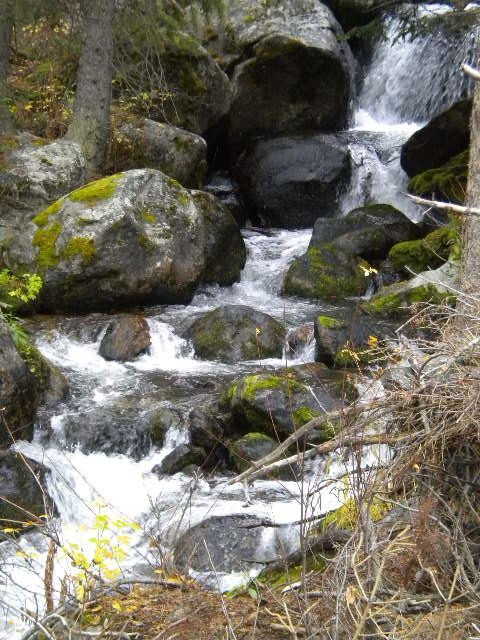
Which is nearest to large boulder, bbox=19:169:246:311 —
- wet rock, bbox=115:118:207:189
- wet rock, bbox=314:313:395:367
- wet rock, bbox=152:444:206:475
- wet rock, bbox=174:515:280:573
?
wet rock, bbox=115:118:207:189

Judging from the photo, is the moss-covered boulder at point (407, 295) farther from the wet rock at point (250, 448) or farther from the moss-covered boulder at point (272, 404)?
the wet rock at point (250, 448)

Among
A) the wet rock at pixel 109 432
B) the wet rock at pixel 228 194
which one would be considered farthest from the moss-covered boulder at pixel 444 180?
the wet rock at pixel 109 432

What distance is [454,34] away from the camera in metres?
15.4

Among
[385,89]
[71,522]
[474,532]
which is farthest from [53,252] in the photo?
[385,89]

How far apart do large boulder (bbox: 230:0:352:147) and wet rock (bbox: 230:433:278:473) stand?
10.1 meters

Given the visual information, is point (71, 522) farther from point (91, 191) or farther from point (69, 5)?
point (69, 5)

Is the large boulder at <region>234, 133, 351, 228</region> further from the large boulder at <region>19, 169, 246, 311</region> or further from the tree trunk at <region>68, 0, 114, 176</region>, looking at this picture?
the large boulder at <region>19, 169, 246, 311</region>

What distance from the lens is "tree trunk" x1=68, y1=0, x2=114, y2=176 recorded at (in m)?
11.5

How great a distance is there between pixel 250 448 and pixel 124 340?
296 centimetres

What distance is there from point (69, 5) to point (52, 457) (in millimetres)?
8048

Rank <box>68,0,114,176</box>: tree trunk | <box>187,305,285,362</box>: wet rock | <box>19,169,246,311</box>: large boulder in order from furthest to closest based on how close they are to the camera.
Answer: <box>68,0,114,176</box>: tree trunk, <box>19,169,246,311</box>: large boulder, <box>187,305,285,362</box>: wet rock

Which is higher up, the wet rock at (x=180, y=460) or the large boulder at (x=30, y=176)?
the large boulder at (x=30, y=176)

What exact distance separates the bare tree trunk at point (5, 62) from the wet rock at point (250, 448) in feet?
23.6

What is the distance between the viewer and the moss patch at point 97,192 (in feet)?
33.7
